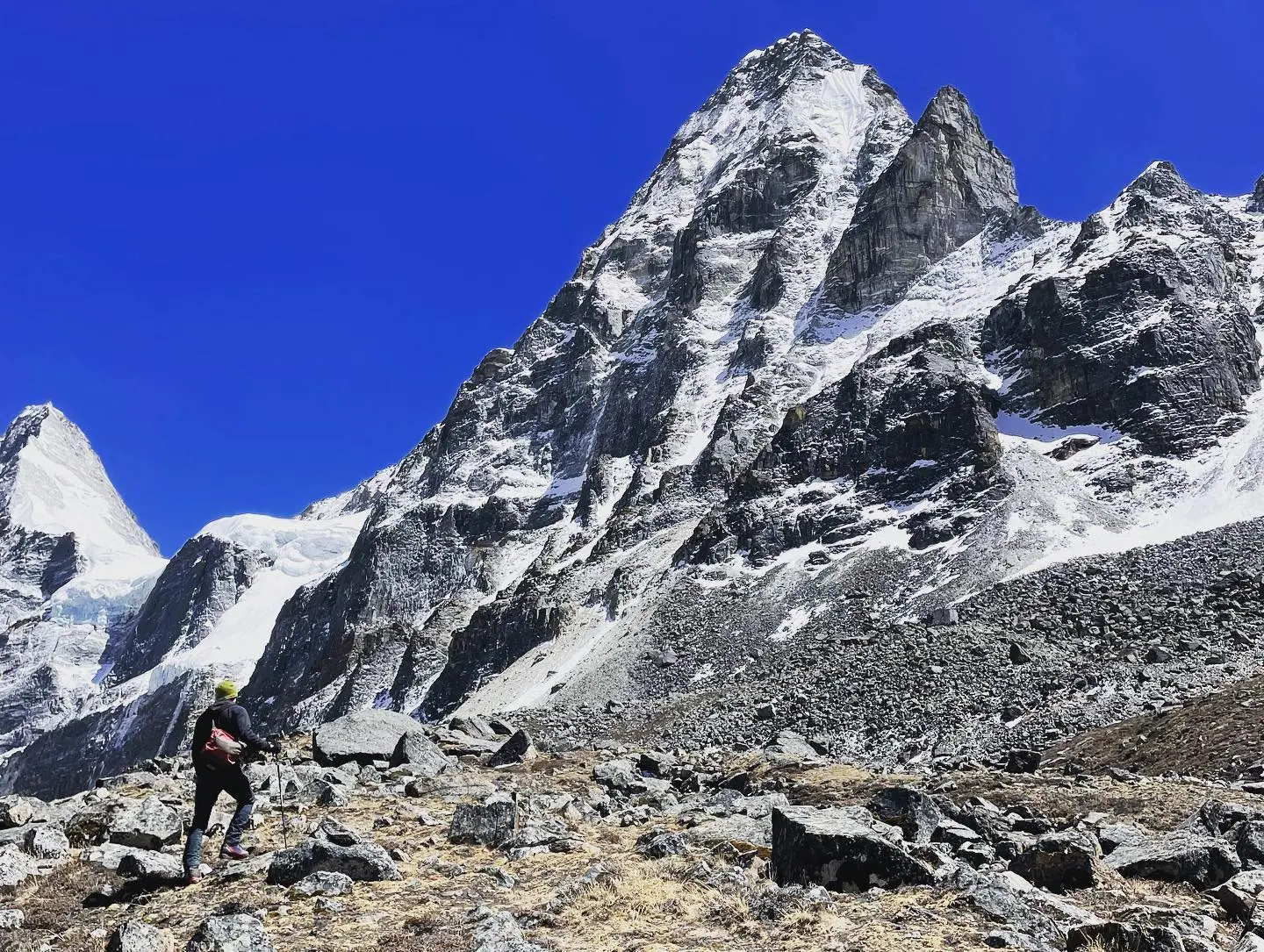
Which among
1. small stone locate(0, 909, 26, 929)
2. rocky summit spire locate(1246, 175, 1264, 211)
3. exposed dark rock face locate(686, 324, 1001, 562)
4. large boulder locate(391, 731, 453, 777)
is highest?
rocky summit spire locate(1246, 175, 1264, 211)

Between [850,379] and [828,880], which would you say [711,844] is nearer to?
[828,880]

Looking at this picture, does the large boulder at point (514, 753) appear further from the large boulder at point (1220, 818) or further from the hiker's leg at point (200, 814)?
the large boulder at point (1220, 818)

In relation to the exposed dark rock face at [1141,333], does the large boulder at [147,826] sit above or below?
below

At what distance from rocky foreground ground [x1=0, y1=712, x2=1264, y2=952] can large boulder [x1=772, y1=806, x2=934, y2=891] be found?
0.02 meters

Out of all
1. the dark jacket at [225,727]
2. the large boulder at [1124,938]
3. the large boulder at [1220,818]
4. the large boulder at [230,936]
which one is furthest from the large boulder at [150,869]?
the large boulder at [1220,818]

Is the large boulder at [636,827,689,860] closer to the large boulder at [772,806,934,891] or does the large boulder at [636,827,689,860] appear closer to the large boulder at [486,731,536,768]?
the large boulder at [772,806,934,891]

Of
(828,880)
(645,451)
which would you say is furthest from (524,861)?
(645,451)

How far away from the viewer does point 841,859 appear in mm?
10359

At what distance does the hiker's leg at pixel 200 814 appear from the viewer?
36.4 ft

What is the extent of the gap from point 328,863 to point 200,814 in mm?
1832

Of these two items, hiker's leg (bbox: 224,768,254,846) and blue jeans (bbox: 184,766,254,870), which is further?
hiker's leg (bbox: 224,768,254,846)

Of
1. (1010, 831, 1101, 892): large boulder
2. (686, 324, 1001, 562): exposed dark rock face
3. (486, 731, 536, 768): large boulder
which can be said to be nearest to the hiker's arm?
(1010, 831, 1101, 892): large boulder

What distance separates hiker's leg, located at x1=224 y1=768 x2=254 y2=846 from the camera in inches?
470

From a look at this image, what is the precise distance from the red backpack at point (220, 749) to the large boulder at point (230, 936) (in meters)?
3.56
